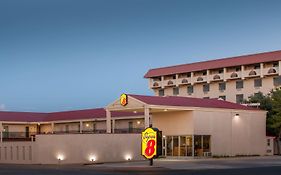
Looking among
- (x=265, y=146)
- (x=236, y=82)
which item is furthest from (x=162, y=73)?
(x=265, y=146)

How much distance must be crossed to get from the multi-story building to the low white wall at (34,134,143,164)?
141ft

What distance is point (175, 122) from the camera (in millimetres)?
54000

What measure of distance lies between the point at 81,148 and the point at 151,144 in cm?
896

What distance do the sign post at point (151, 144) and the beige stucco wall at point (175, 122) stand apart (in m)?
11.5

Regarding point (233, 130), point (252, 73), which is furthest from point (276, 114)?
point (252, 73)

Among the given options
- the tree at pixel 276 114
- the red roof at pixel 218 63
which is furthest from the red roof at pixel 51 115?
the red roof at pixel 218 63

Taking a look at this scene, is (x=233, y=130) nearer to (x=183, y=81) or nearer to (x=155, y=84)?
(x=183, y=81)

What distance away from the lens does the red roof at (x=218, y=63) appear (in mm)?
88075

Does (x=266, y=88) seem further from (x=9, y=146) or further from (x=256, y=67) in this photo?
(x=9, y=146)

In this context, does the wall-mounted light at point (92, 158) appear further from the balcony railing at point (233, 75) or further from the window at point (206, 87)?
the window at point (206, 87)

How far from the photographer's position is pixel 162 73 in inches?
4131

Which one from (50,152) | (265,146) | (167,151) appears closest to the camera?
(50,152)

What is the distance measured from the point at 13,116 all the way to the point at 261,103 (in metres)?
37.1

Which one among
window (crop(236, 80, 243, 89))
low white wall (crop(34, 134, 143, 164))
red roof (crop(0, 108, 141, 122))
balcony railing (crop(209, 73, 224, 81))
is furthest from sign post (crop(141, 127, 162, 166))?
window (crop(236, 80, 243, 89))
